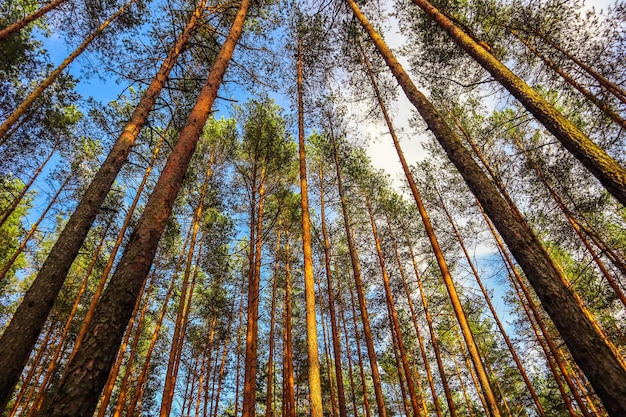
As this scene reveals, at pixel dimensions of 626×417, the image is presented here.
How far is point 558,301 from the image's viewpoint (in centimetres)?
267

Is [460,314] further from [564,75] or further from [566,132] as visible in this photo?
[564,75]

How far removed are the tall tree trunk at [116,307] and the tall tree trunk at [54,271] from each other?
7.58 ft

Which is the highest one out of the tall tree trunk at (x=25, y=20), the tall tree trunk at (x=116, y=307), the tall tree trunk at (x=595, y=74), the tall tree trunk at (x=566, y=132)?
the tall tree trunk at (x=25, y=20)

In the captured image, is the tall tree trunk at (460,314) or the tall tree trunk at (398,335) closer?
the tall tree trunk at (460,314)

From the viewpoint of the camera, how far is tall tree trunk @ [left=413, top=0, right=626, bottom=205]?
3352 mm

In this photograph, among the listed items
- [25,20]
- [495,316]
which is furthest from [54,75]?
[495,316]

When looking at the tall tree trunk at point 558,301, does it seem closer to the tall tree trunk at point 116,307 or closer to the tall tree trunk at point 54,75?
the tall tree trunk at point 116,307

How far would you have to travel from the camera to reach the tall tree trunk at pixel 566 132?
3.35m

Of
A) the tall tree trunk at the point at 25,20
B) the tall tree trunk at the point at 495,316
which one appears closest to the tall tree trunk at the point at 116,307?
the tall tree trunk at the point at 25,20

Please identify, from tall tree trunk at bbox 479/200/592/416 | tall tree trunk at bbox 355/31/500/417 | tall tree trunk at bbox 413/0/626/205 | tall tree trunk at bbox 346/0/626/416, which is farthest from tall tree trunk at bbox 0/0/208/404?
tall tree trunk at bbox 479/200/592/416

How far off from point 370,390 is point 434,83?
24.5 m

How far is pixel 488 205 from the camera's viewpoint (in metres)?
3.56

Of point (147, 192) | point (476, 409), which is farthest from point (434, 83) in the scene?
point (476, 409)

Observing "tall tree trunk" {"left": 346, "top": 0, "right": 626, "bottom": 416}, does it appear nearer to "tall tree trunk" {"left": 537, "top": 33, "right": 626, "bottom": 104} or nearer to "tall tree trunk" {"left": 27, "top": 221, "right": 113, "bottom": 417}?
"tall tree trunk" {"left": 537, "top": 33, "right": 626, "bottom": 104}
